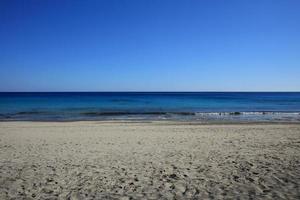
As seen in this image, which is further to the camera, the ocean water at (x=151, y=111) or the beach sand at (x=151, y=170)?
the ocean water at (x=151, y=111)

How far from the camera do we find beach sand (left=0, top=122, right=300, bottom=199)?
242 inches

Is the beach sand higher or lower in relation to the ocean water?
higher

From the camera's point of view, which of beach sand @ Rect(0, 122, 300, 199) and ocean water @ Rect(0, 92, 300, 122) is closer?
beach sand @ Rect(0, 122, 300, 199)

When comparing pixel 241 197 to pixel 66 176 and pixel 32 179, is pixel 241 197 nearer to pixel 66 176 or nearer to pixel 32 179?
pixel 66 176

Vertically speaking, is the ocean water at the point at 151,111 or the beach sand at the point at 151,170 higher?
the beach sand at the point at 151,170

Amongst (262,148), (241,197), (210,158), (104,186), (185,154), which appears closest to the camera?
(241,197)

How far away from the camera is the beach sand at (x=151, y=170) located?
6.16 meters

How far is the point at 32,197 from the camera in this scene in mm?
5941

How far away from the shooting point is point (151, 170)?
→ 7.89m

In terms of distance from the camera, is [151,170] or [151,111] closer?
[151,170]

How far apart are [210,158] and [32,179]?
5619mm

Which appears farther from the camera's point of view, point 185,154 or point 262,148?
point 262,148

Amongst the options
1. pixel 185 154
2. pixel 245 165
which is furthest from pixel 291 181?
pixel 185 154

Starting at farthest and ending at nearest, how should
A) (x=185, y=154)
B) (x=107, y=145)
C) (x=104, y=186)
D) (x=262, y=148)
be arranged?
1. (x=107, y=145)
2. (x=262, y=148)
3. (x=185, y=154)
4. (x=104, y=186)
